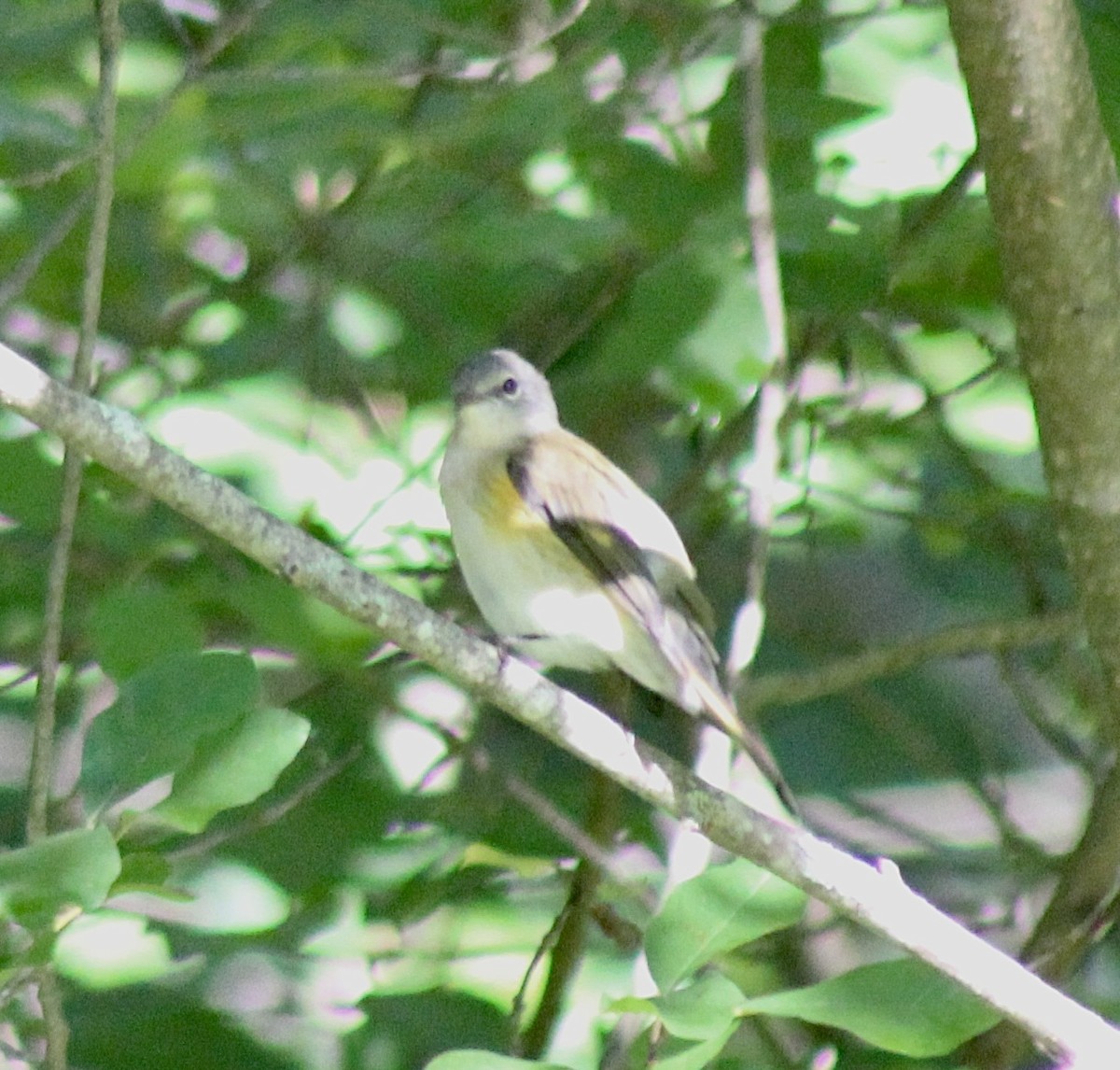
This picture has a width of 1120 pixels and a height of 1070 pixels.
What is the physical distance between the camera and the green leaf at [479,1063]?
200cm

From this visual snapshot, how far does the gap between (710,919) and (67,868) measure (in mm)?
849

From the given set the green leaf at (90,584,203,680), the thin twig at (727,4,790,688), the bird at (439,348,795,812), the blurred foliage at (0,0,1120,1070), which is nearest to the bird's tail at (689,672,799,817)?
the thin twig at (727,4,790,688)

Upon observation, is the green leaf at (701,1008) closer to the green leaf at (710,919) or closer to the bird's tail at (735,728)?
the green leaf at (710,919)

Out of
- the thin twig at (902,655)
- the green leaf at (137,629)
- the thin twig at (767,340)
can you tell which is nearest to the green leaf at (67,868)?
the green leaf at (137,629)

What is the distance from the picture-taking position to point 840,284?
3453 mm

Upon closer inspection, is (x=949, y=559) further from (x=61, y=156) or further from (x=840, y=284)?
(x=61, y=156)

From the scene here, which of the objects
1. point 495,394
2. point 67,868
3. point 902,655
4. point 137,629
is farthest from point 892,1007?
point 495,394

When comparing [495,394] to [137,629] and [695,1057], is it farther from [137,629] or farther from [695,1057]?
[695,1057]

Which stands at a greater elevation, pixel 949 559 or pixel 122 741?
pixel 949 559

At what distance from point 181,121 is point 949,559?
98.5 inches

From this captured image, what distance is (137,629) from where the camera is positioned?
121 inches

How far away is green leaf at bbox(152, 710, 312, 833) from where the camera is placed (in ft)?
7.11

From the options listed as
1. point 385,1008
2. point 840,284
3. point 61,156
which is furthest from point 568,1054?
point 61,156

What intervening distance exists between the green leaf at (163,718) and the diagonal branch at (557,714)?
0.20m
